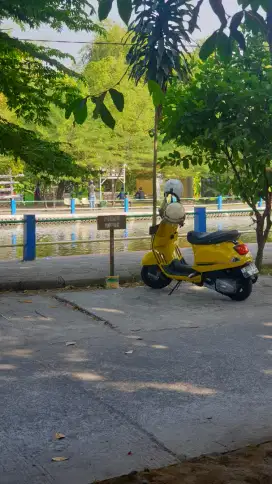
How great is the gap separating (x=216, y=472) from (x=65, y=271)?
839 centimetres

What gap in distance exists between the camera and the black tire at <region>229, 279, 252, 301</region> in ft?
30.6

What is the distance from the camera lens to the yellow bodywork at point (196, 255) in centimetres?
927

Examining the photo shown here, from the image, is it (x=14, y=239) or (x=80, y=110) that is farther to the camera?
(x=14, y=239)

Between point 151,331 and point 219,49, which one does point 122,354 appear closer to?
point 151,331

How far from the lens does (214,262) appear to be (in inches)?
370

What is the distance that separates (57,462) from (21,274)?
25.1 ft

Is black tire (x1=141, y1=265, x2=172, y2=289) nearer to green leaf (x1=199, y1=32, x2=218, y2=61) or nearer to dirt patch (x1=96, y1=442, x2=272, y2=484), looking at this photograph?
dirt patch (x1=96, y1=442, x2=272, y2=484)

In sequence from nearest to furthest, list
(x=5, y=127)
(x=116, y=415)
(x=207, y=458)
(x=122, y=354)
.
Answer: (x=207, y=458) < (x=116, y=415) < (x=122, y=354) < (x=5, y=127)

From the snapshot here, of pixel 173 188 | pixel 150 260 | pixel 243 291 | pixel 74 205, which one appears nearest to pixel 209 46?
pixel 243 291

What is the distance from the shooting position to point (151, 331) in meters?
7.63

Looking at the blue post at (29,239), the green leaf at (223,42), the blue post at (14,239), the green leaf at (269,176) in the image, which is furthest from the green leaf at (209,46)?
the blue post at (14,239)

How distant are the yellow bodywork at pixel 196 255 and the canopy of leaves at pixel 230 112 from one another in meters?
1.79

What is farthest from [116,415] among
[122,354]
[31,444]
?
[122,354]

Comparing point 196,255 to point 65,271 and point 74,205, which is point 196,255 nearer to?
point 65,271
